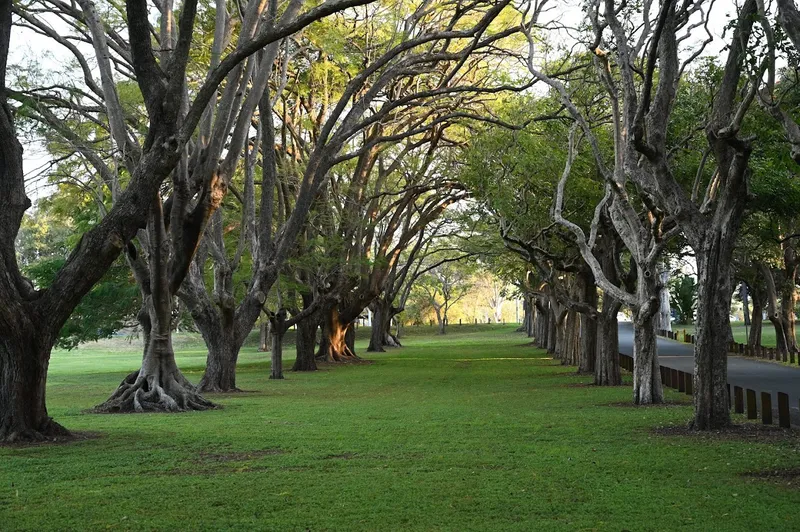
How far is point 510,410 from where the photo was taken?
19906 millimetres

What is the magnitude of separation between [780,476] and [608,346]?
1610 centimetres

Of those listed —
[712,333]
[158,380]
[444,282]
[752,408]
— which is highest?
[444,282]

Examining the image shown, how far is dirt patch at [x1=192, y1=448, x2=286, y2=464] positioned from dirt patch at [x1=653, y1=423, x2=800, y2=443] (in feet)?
20.0

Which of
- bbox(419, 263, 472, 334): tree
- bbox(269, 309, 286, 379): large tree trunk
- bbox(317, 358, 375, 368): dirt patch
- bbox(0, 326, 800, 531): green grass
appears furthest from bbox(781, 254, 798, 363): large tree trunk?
bbox(419, 263, 472, 334): tree

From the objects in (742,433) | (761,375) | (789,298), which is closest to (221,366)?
(742,433)

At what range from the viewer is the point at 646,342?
66.7 ft

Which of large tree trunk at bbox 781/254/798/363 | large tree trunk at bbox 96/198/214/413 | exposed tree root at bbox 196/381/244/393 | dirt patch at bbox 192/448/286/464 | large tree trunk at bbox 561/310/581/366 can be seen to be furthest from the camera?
large tree trunk at bbox 561/310/581/366

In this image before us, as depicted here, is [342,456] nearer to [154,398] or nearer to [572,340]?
[154,398]

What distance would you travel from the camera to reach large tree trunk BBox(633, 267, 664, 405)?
19844mm

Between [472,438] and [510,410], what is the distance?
17.6 ft

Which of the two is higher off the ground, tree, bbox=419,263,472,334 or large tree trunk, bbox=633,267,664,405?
tree, bbox=419,263,472,334

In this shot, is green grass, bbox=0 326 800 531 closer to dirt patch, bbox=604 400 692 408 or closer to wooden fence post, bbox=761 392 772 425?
dirt patch, bbox=604 400 692 408

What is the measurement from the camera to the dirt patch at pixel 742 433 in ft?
46.3

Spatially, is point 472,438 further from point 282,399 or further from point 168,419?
point 282,399
